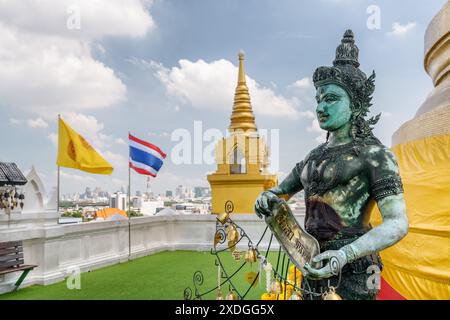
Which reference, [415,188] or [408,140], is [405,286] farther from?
[408,140]

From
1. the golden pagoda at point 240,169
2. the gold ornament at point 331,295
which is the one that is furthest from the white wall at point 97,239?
the gold ornament at point 331,295

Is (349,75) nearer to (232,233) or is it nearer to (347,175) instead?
(347,175)

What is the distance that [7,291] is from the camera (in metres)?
6.81

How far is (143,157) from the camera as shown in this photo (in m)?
10.3

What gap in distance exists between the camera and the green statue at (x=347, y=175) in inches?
81.7

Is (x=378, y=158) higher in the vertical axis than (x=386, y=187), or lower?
higher

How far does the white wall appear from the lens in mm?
7457

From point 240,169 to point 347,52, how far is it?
35.8 ft

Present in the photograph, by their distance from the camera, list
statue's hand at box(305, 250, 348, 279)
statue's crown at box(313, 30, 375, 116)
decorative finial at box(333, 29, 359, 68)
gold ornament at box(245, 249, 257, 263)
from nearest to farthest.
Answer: statue's hand at box(305, 250, 348, 279) → statue's crown at box(313, 30, 375, 116) → decorative finial at box(333, 29, 359, 68) → gold ornament at box(245, 249, 257, 263)

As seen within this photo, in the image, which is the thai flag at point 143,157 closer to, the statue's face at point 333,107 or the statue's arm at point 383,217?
the statue's face at point 333,107

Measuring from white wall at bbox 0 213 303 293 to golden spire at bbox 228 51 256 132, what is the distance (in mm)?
3213

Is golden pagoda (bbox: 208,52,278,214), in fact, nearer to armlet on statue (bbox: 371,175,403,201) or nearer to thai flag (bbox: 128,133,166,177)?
thai flag (bbox: 128,133,166,177)

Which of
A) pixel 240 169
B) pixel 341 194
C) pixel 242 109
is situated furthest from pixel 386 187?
pixel 242 109

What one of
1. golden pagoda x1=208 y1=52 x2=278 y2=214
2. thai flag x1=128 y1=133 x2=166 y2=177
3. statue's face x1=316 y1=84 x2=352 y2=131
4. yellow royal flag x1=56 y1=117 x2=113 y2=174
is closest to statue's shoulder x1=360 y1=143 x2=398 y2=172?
statue's face x1=316 y1=84 x2=352 y2=131
